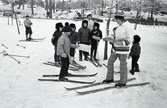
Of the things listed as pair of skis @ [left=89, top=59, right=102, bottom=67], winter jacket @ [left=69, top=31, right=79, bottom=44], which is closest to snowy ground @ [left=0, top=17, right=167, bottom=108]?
pair of skis @ [left=89, top=59, right=102, bottom=67]

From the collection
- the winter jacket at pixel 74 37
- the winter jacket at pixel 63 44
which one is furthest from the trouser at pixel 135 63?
the winter jacket at pixel 63 44

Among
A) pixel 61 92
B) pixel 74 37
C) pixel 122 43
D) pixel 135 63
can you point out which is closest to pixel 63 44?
pixel 61 92

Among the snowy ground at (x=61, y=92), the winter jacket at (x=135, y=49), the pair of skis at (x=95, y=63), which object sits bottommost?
the snowy ground at (x=61, y=92)

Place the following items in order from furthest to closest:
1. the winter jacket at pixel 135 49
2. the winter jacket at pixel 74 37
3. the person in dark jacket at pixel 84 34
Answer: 1. the person in dark jacket at pixel 84 34
2. the winter jacket at pixel 74 37
3. the winter jacket at pixel 135 49

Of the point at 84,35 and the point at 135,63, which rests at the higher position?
the point at 84,35

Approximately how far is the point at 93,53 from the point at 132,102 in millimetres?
6399

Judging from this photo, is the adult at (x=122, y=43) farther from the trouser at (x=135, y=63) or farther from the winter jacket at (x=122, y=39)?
the trouser at (x=135, y=63)

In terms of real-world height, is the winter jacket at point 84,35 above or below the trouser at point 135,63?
above

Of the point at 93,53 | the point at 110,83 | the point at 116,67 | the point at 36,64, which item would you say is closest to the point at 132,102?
the point at 110,83

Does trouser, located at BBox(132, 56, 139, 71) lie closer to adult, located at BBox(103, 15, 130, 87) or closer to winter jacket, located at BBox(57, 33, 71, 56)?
adult, located at BBox(103, 15, 130, 87)

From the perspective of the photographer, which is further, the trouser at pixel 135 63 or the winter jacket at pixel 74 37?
the winter jacket at pixel 74 37

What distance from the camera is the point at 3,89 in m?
7.94

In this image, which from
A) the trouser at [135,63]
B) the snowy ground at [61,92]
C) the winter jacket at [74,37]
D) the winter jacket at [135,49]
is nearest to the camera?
the snowy ground at [61,92]

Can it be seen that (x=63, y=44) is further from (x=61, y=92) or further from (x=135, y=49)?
(x=135, y=49)
